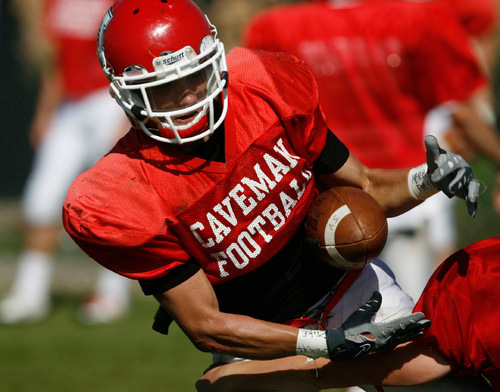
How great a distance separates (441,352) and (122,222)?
1.09m

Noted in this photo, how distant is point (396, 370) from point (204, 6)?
6413 mm

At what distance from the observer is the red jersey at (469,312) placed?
2609mm

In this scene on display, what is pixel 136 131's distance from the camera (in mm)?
2939

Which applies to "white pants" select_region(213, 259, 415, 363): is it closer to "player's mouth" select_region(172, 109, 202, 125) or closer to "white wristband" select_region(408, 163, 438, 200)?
"white wristband" select_region(408, 163, 438, 200)

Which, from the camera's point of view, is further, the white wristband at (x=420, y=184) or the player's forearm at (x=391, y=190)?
the player's forearm at (x=391, y=190)

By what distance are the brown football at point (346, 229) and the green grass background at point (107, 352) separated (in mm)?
2063

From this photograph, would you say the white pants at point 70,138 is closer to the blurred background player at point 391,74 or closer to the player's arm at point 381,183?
the blurred background player at point 391,74

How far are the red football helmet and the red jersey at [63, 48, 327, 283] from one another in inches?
4.4

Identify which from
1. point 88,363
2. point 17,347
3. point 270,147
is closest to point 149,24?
point 270,147

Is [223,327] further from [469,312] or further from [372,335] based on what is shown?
[469,312]

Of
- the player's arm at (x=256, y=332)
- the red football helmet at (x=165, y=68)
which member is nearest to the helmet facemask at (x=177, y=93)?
the red football helmet at (x=165, y=68)

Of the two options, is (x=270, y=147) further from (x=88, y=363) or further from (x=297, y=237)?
(x=88, y=363)

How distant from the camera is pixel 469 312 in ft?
8.66

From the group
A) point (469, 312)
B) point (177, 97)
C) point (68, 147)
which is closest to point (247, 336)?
point (469, 312)
